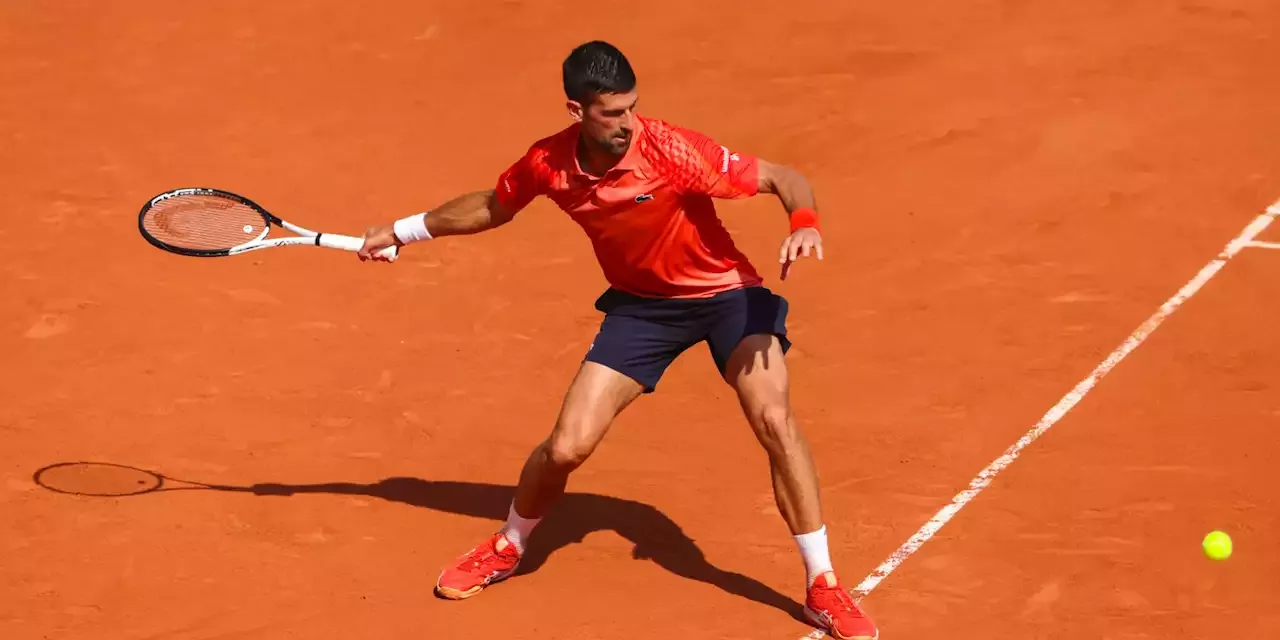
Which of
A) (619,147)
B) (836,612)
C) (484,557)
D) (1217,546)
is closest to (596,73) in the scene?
(619,147)

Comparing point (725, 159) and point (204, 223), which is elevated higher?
point (725, 159)

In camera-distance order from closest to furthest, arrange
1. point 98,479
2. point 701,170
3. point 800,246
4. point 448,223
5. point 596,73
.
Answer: point 800,246, point 596,73, point 701,170, point 448,223, point 98,479

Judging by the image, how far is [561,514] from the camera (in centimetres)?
848

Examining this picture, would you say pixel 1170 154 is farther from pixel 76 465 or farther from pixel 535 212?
pixel 76 465

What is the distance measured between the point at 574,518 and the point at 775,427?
65.7 inches

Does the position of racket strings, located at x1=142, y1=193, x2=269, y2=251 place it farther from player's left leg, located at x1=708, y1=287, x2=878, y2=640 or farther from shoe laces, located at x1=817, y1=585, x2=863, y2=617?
shoe laces, located at x1=817, y1=585, x2=863, y2=617

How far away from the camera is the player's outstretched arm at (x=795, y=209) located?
6.61m

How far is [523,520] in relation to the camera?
7.72 m

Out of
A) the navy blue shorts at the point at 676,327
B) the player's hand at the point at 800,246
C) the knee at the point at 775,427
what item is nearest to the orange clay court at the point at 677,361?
the knee at the point at 775,427

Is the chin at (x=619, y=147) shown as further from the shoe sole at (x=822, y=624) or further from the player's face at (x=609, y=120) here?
the shoe sole at (x=822, y=624)

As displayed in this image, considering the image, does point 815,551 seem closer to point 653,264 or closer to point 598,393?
point 598,393

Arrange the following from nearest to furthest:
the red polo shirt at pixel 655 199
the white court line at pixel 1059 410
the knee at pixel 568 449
Answer: the red polo shirt at pixel 655 199
the knee at pixel 568 449
the white court line at pixel 1059 410

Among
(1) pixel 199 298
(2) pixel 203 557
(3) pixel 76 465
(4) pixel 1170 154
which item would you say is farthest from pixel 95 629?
(4) pixel 1170 154

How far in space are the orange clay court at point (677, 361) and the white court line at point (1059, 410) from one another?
5 cm
